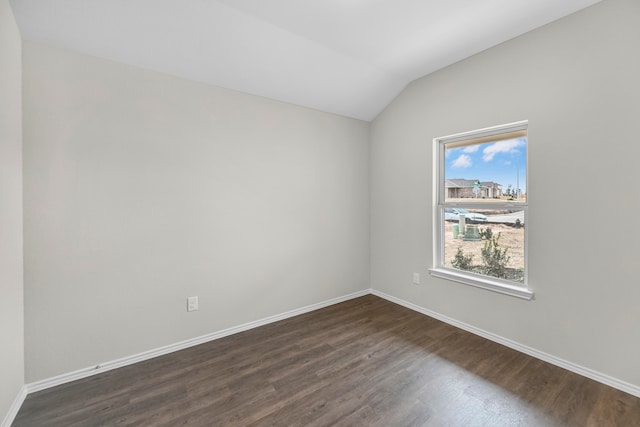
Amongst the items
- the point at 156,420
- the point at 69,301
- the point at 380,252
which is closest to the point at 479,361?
the point at 380,252

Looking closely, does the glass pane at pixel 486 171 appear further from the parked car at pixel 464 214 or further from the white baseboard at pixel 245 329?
the white baseboard at pixel 245 329

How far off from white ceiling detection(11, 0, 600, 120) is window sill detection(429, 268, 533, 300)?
2.16 m

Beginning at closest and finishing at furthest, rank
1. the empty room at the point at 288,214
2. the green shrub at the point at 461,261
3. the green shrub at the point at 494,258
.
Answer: the empty room at the point at 288,214 → the green shrub at the point at 494,258 → the green shrub at the point at 461,261

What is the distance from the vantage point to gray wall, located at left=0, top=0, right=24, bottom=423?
Answer: 1.43m

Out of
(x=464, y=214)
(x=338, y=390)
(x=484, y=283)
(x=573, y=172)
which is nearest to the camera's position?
(x=338, y=390)

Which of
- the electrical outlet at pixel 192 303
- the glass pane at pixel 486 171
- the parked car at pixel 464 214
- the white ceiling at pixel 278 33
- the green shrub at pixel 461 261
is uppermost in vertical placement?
the white ceiling at pixel 278 33

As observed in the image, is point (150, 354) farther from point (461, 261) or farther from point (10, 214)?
point (461, 261)

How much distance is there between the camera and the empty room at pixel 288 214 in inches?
65.9

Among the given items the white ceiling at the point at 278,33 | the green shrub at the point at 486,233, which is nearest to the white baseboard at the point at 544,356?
the green shrub at the point at 486,233

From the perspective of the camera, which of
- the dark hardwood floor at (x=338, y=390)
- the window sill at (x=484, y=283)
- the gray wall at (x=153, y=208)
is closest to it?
the dark hardwood floor at (x=338, y=390)

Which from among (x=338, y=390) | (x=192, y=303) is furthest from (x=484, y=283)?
(x=192, y=303)

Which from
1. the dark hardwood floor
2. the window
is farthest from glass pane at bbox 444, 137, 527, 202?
the dark hardwood floor

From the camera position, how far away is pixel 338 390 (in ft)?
5.82

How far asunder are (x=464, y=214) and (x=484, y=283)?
2.35 ft
